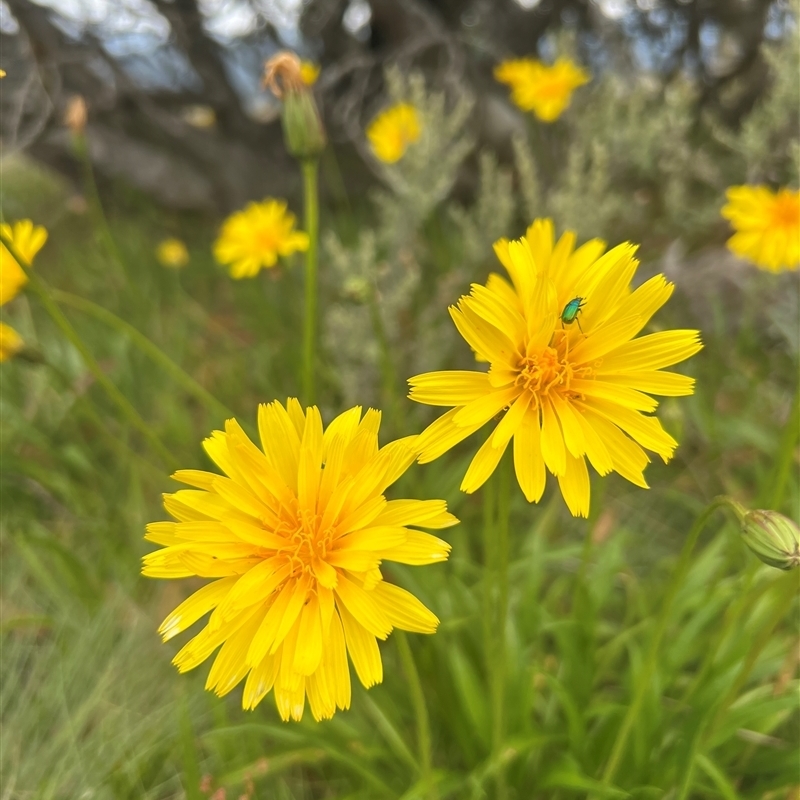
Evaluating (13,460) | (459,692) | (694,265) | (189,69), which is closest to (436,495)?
(459,692)

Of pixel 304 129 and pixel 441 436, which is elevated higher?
pixel 304 129

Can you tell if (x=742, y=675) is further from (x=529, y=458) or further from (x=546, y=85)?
(x=546, y=85)

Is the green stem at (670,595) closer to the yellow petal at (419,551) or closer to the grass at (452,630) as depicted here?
the grass at (452,630)

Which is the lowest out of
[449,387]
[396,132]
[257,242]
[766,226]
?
[449,387]

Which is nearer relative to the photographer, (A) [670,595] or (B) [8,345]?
(A) [670,595]

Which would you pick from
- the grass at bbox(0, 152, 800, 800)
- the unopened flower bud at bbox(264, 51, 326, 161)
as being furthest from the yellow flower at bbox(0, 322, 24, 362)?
the unopened flower bud at bbox(264, 51, 326, 161)

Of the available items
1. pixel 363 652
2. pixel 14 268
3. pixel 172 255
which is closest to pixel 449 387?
pixel 363 652

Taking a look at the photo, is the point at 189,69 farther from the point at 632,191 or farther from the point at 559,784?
the point at 559,784

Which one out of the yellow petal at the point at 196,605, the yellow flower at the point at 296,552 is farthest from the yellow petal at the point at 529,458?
the yellow petal at the point at 196,605
